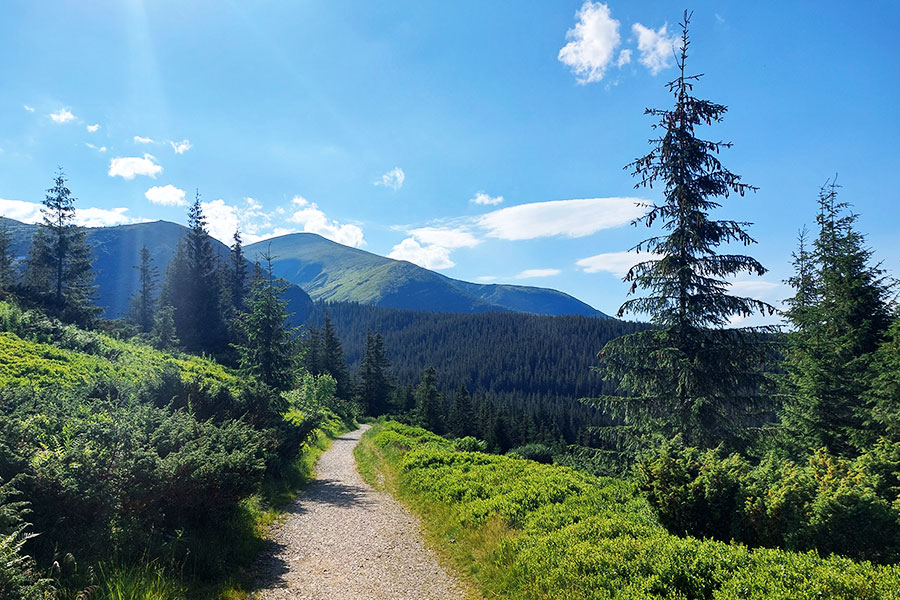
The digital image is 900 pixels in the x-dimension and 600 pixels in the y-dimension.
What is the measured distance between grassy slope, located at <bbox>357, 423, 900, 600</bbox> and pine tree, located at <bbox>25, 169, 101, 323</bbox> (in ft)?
122

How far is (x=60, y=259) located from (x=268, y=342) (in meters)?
29.0

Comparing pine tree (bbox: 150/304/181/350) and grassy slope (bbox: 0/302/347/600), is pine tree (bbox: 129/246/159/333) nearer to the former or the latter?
pine tree (bbox: 150/304/181/350)

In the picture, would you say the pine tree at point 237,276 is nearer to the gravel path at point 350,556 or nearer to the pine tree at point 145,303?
the pine tree at point 145,303

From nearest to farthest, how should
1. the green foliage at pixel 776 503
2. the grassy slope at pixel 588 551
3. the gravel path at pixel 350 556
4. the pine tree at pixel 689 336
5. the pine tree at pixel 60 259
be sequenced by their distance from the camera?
the grassy slope at pixel 588 551
the green foliage at pixel 776 503
the gravel path at pixel 350 556
the pine tree at pixel 689 336
the pine tree at pixel 60 259

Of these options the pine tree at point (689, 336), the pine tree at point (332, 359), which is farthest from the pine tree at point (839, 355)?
the pine tree at point (332, 359)

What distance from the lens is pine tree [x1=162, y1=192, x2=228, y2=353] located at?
1734 inches

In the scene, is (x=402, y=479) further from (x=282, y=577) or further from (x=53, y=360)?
(x=53, y=360)

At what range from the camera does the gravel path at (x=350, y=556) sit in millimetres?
7496

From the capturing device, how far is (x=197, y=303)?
4497 cm

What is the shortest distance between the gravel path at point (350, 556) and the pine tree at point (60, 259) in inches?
1337

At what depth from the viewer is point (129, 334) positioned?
3862cm

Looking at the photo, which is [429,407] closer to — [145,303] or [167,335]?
[167,335]

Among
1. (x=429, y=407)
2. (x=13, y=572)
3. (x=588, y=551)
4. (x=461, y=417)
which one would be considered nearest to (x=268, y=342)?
(x=13, y=572)

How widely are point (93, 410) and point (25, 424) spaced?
12.8 feet
